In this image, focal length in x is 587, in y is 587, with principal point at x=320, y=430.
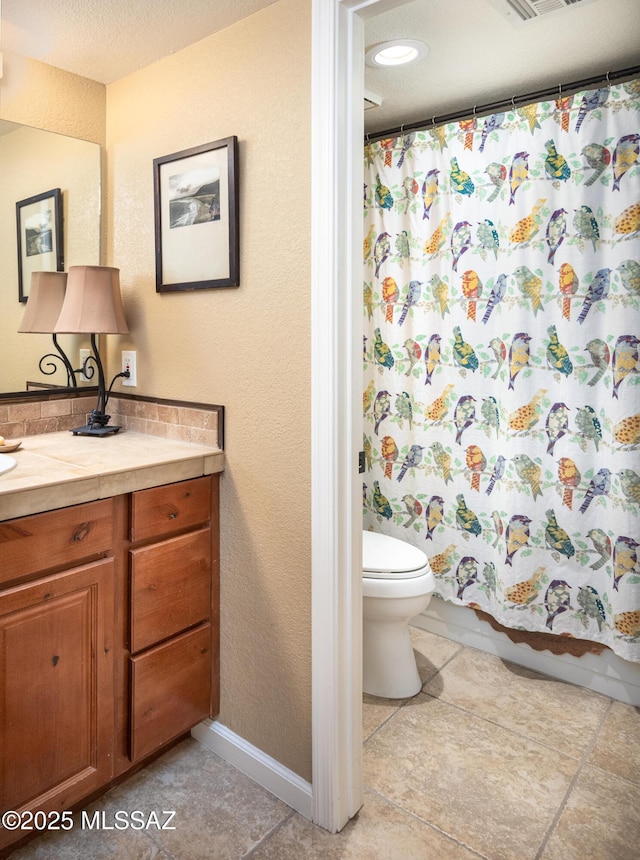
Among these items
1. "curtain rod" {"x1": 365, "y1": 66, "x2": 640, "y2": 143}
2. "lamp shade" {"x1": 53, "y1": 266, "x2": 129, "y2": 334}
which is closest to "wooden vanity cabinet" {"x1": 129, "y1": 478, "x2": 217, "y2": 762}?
"lamp shade" {"x1": 53, "y1": 266, "x2": 129, "y2": 334}

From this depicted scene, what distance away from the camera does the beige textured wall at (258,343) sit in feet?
5.09

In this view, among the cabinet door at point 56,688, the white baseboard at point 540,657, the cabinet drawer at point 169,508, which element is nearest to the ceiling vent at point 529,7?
the cabinet drawer at point 169,508

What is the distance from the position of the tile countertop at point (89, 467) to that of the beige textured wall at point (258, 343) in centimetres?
16

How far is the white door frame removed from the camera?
1.42 m

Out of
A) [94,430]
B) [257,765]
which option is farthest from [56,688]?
[94,430]

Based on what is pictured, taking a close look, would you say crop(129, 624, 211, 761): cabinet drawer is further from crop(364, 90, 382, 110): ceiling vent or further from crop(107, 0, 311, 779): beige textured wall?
crop(364, 90, 382, 110): ceiling vent

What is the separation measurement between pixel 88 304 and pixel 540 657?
214 centimetres

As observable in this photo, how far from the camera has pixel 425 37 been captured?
186cm

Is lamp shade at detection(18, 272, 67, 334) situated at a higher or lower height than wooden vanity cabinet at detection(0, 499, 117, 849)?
higher

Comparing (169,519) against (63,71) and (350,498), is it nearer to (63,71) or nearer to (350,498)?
(350,498)

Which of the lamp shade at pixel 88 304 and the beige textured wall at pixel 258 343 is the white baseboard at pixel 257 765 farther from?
the lamp shade at pixel 88 304

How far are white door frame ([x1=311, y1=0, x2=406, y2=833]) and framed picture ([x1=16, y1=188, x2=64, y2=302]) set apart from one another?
993 mm

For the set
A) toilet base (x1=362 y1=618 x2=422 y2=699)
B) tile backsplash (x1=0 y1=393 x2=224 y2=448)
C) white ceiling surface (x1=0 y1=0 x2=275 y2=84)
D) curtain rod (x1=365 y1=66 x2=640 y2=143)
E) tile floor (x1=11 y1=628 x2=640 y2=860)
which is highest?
curtain rod (x1=365 y1=66 x2=640 y2=143)

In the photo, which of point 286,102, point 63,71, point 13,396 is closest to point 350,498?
point 286,102
